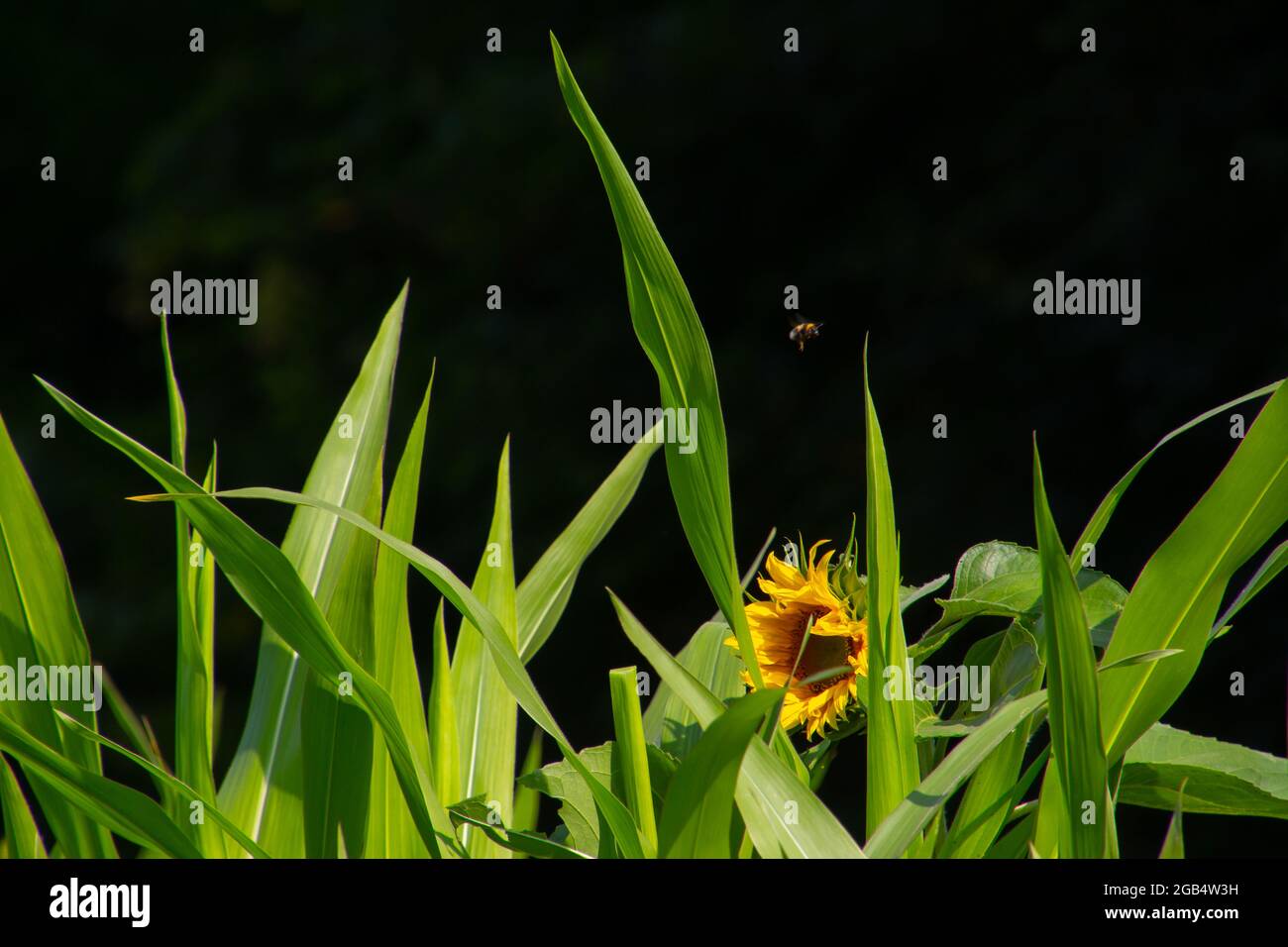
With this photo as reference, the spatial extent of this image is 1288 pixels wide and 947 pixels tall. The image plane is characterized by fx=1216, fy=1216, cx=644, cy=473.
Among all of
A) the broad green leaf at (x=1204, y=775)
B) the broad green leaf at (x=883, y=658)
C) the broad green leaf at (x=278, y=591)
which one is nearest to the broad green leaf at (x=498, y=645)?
the broad green leaf at (x=278, y=591)

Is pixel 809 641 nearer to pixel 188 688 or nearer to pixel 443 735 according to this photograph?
pixel 443 735

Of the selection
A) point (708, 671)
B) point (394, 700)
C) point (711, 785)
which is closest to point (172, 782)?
point (394, 700)

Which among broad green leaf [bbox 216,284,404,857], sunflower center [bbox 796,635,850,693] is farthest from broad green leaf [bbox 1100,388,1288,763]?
broad green leaf [bbox 216,284,404,857]

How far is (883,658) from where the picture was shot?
0.51 metres

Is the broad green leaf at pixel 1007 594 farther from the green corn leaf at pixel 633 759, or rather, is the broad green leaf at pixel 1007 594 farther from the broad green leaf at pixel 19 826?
the broad green leaf at pixel 19 826

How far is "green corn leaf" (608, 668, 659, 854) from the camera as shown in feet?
1.70

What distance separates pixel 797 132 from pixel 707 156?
0.29 metres

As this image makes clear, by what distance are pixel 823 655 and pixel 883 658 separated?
0.09 metres

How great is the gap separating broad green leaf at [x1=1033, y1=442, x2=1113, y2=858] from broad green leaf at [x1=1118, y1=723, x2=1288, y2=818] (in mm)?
68

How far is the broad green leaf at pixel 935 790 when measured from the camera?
1.49 feet

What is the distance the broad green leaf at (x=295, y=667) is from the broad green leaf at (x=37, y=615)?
0.09m

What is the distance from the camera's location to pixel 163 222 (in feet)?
14.3
